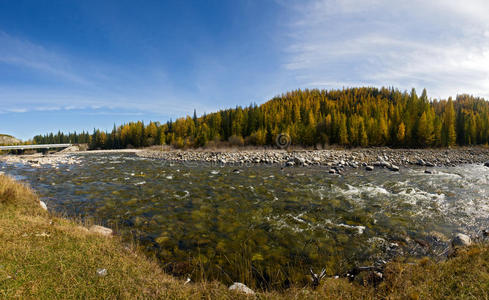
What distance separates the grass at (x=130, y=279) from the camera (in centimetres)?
336

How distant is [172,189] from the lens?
43.9 ft

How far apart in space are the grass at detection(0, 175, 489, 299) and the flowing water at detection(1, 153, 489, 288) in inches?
30.1

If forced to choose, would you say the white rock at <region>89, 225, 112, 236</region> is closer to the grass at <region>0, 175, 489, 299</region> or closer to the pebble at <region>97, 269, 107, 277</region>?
the grass at <region>0, 175, 489, 299</region>

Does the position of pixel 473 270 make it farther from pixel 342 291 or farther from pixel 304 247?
pixel 304 247

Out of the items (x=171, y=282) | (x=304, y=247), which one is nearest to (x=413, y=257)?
(x=304, y=247)

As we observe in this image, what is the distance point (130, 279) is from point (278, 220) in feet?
A: 18.5

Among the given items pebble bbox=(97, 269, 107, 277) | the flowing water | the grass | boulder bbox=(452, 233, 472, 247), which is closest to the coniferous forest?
the flowing water

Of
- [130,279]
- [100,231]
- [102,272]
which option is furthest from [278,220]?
[100,231]

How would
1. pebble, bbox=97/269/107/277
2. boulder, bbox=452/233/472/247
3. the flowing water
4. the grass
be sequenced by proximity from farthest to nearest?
boulder, bbox=452/233/472/247, the flowing water, pebble, bbox=97/269/107/277, the grass

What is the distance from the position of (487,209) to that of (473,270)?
28.7 feet

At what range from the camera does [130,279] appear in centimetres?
386

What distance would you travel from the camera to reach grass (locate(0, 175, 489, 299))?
336 centimetres

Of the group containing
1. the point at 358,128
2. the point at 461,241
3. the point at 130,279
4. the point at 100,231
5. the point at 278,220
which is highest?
the point at 358,128

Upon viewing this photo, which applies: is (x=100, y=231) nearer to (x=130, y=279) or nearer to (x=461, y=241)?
(x=130, y=279)
